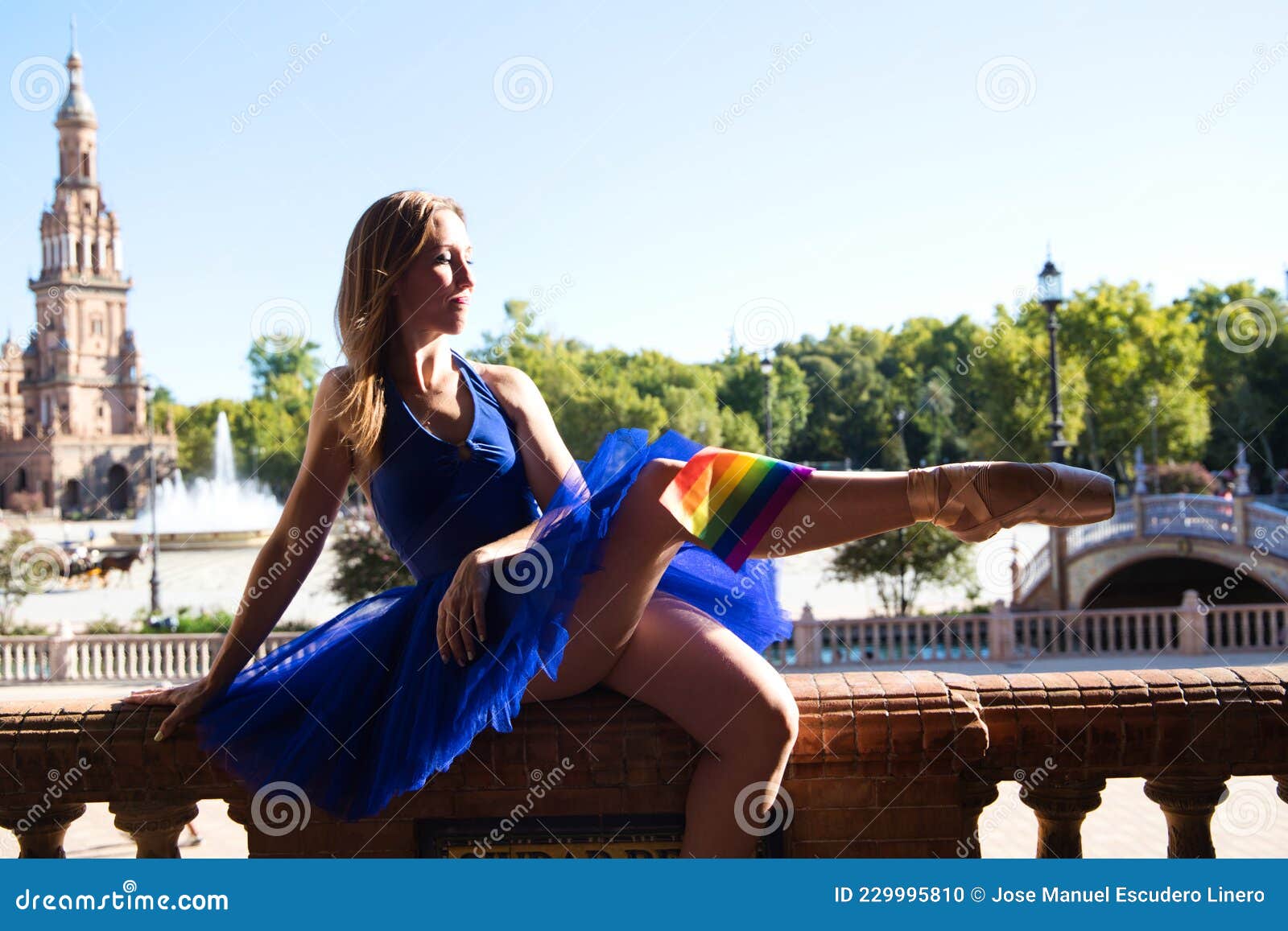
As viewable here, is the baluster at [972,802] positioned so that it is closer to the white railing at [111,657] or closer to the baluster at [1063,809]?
the baluster at [1063,809]

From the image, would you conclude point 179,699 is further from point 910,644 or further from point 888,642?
point 910,644

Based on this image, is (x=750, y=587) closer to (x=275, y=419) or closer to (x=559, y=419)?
(x=559, y=419)

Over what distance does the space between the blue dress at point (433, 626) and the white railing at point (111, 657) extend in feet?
49.5

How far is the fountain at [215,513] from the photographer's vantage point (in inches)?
1606

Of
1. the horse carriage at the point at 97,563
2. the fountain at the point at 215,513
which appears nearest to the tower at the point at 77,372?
the fountain at the point at 215,513

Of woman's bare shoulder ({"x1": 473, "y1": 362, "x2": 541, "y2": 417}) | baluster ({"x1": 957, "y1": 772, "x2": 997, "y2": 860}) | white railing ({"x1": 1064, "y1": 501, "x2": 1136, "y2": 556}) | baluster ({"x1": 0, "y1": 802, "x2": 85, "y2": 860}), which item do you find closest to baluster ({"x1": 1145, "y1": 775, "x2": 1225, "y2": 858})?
baluster ({"x1": 957, "y1": 772, "x2": 997, "y2": 860})

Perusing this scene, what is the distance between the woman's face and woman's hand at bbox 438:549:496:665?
57 centimetres

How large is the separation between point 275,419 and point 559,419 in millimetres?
25672

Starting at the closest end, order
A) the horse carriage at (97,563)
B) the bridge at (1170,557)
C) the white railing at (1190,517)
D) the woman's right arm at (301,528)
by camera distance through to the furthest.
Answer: the woman's right arm at (301,528), the bridge at (1170,557), the white railing at (1190,517), the horse carriage at (97,563)

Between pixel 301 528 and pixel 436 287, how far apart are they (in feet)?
1.82

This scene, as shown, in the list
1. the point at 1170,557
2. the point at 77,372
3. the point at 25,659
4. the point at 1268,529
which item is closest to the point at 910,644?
the point at 1268,529

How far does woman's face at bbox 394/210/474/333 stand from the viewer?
235cm

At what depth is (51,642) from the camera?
57.5ft

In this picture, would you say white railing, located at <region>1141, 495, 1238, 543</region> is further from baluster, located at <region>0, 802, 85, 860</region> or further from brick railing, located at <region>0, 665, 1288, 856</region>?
baluster, located at <region>0, 802, 85, 860</region>
